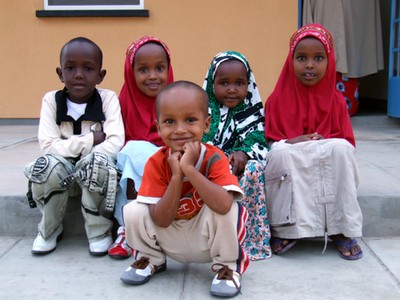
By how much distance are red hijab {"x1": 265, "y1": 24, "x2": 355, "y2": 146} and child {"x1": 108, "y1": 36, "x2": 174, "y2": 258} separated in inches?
25.2

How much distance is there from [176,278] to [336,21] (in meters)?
4.23

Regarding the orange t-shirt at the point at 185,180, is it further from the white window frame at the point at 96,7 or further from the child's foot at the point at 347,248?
the white window frame at the point at 96,7

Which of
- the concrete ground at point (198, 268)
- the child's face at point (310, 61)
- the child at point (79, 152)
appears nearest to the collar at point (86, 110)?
the child at point (79, 152)

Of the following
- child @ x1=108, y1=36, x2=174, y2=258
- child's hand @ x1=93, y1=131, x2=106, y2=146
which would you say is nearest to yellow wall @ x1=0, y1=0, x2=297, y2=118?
child @ x1=108, y1=36, x2=174, y2=258

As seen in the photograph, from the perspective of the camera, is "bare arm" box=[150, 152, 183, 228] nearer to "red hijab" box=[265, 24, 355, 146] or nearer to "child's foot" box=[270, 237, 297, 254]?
"child's foot" box=[270, 237, 297, 254]

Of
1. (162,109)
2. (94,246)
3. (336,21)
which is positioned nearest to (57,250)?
(94,246)

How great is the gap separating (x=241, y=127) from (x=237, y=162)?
0.30 metres

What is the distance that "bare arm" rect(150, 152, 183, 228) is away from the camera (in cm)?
191

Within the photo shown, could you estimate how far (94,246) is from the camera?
2441 millimetres

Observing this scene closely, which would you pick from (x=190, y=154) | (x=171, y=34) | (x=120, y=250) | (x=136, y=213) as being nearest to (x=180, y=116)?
(x=190, y=154)

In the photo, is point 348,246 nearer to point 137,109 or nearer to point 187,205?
point 187,205

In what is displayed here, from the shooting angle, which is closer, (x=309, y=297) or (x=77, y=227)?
(x=309, y=297)

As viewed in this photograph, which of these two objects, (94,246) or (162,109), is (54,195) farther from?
(162,109)

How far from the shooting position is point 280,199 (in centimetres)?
239
